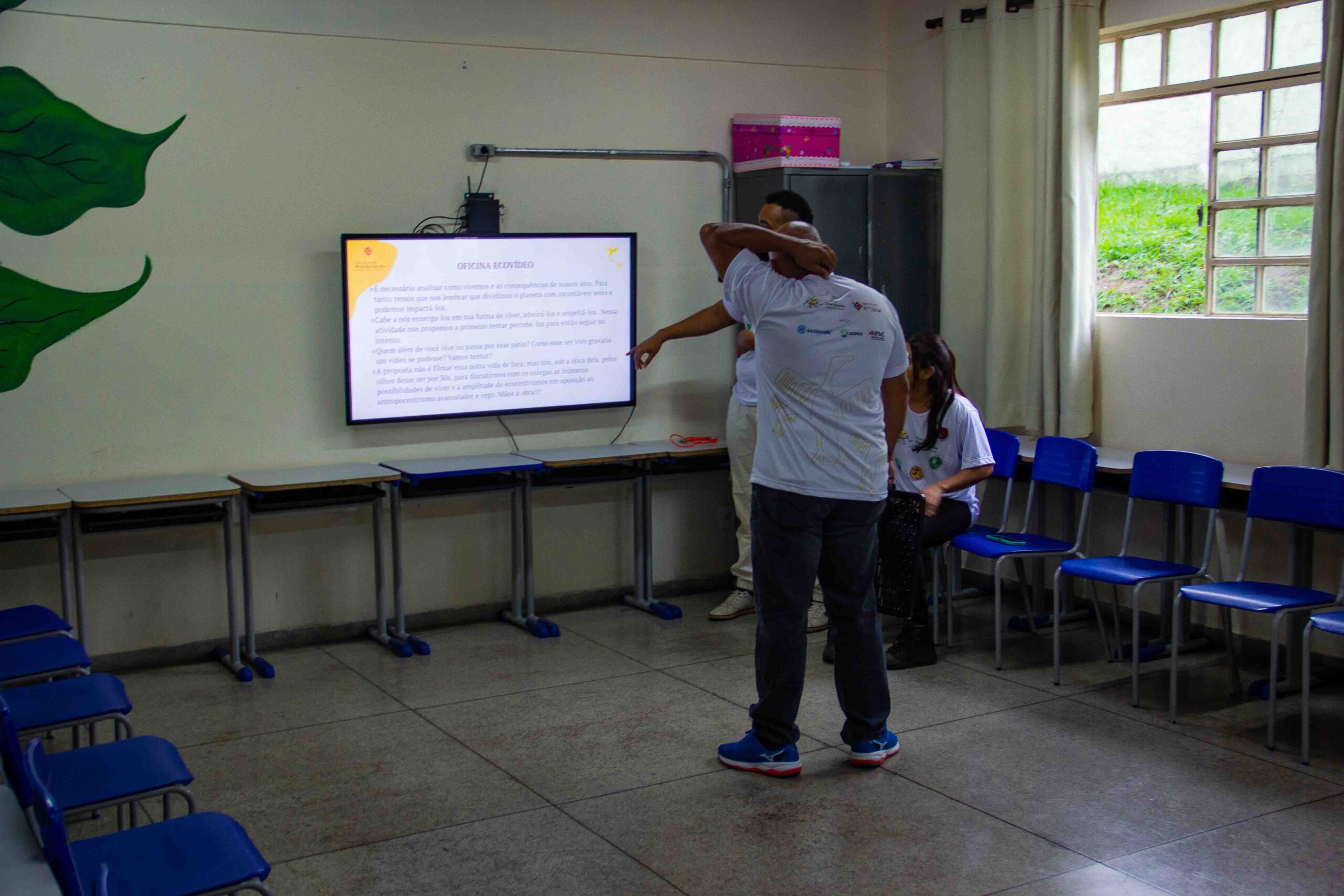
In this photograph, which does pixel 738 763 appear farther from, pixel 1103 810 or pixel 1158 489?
pixel 1158 489

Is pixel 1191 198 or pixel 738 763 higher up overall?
pixel 1191 198

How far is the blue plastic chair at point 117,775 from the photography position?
7.44ft

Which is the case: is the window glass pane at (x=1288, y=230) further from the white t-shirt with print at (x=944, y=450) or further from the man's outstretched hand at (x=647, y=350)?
the man's outstretched hand at (x=647, y=350)

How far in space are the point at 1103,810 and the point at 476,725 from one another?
6.43ft

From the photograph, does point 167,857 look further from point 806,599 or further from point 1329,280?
point 1329,280

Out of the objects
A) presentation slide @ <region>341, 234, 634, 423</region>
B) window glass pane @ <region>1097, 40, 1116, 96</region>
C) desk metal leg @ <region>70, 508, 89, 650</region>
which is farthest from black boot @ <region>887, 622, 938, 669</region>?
desk metal leg @ <region>70, 508, 89, 650</region>

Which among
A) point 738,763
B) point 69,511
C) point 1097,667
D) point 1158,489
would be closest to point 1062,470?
point 1158,489

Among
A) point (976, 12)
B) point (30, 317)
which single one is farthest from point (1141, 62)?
point (30, 317)

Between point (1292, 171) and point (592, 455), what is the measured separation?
118 inches

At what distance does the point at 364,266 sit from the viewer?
4.90 meters

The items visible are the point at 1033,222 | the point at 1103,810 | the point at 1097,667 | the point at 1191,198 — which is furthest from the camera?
the point at 1033,222

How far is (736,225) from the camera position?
3385 mm

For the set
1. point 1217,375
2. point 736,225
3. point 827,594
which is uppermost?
point 736,225

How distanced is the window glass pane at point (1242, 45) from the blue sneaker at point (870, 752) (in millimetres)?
3092
